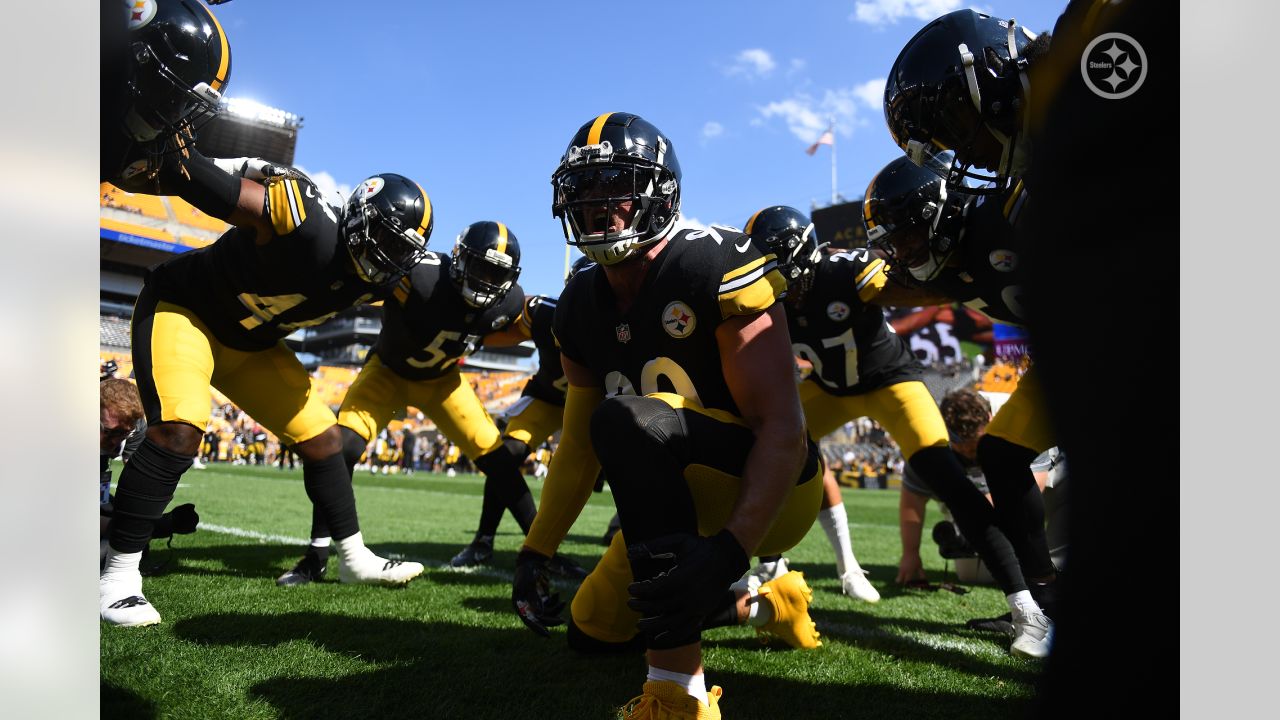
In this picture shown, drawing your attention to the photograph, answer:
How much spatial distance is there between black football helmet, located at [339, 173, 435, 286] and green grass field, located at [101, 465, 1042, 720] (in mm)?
1524

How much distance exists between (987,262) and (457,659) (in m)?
2.50

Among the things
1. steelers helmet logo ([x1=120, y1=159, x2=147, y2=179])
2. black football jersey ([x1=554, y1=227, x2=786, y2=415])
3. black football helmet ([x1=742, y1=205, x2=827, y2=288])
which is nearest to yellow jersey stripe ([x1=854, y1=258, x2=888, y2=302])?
black football helmet ([x1=742, y1=205, x2=827, y2=288])

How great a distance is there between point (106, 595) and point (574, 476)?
1.80 meters

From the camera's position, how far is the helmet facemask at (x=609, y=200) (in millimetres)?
2148

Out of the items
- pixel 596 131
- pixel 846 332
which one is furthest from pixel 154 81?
pixel 846 332

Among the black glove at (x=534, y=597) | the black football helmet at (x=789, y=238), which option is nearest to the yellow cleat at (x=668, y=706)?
the black glove at (x=534, y=597)

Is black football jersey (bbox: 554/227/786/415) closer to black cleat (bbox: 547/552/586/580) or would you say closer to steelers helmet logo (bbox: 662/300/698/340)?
steelers helmet logo (bbox: 662/300/698/340)

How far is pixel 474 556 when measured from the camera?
4.82 meters

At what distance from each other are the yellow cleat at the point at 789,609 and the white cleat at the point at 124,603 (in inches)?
85.7

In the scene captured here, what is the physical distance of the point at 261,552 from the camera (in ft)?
15.6

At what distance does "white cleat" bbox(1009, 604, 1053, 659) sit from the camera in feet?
9.06

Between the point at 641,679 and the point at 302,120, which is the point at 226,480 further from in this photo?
the point at 302,120

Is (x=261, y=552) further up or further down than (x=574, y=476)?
further down
